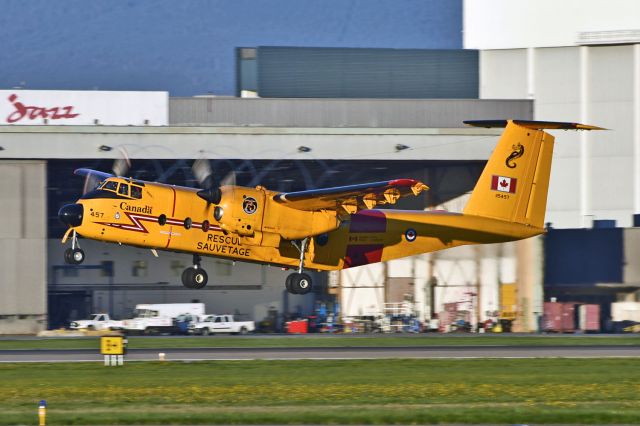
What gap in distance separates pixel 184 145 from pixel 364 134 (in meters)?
10.9

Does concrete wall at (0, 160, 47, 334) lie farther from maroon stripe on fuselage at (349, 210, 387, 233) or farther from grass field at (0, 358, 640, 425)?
maroon stripe on fuselage at (349, 210, 387, 233)

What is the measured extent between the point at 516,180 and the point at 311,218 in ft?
32.2

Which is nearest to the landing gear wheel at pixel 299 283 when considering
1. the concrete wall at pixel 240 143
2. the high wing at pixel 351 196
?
the high wing at pixel 351 196

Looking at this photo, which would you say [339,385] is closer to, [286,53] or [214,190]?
[214,190]

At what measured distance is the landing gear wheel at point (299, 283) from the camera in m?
40.3

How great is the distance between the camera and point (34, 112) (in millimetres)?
61438

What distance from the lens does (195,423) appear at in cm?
2583

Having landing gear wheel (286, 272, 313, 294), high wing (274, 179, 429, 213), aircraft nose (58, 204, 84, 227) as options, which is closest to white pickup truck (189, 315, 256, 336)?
landing gear wheel (286, 272, 313, 294)

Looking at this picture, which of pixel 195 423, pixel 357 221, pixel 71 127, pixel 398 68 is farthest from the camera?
pixel 398 68

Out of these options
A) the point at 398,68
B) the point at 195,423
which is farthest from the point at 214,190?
the point at 398,68

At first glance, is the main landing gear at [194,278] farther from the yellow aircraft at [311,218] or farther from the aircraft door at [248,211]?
the aircraft door at [248,211]

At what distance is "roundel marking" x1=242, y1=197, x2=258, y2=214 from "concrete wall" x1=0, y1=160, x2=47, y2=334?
82.5 feet

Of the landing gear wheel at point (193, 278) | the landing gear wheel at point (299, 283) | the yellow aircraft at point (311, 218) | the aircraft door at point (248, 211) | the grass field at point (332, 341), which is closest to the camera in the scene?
the yellow aircraft at point (311, 218)

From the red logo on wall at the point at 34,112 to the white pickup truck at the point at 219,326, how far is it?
15520mm
